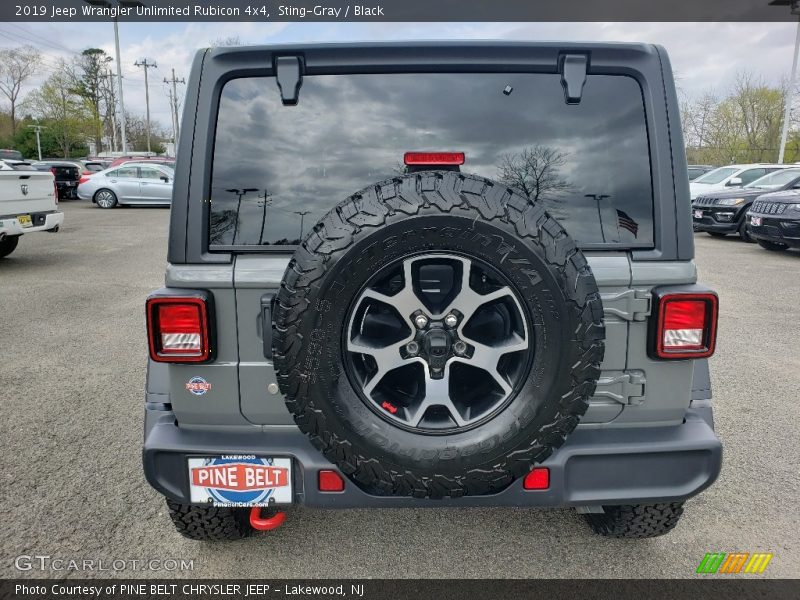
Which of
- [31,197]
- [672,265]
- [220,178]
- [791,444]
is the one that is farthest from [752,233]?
[31,197]

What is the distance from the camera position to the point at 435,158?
2.04 meters

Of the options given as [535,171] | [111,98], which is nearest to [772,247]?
[535,171]

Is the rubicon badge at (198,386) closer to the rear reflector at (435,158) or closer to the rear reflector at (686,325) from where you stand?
the rear reflector at (435,158)

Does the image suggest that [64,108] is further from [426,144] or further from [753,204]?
[426,144]

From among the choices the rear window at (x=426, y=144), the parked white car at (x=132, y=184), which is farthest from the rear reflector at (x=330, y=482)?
the parked white car at (x=132, y=184)

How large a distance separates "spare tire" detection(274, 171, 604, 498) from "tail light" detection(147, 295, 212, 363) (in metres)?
0.37

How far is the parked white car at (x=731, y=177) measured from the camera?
1461cm

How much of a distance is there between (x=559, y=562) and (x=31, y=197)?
9626 mm

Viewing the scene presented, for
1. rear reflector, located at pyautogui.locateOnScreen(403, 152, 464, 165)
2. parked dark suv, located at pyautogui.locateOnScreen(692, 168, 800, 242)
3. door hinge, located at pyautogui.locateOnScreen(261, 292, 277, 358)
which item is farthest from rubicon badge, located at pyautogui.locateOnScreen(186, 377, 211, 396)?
parked dark suv, located at pyautogui.locateOnScreen(692, 168, 800, 242)

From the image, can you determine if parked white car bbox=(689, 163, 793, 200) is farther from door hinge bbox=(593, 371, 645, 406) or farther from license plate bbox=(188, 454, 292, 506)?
license plate bbox=(188, 454, 292, 506)

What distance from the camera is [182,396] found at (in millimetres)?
2150

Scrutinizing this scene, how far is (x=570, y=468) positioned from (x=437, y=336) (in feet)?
2.33

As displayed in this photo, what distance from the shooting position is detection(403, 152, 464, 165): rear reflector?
80.1 inches

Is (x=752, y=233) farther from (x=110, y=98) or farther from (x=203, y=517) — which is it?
(x=110, y=98)
